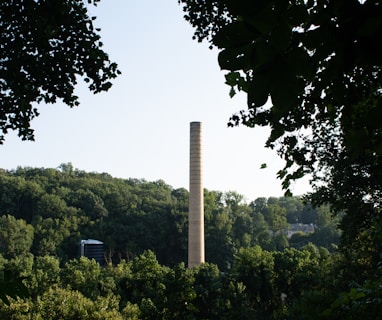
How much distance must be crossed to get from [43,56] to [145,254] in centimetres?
2334

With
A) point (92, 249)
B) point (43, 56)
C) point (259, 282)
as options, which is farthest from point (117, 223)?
point (43, 56)

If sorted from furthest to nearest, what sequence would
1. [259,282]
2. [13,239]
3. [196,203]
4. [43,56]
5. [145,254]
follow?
[13,239] < [196,203] < [145,254] < [259,282] < [43,56]

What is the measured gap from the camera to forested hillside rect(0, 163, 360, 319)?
22.5 m

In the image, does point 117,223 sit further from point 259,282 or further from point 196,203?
point 259,282

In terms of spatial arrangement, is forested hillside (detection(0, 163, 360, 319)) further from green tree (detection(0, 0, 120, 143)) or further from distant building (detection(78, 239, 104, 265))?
green tree (detection(0, 0, 120, 143))

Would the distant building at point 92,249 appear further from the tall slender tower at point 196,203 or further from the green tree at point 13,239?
the tall slender tower at point 196,203

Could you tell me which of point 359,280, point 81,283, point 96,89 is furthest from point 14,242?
point 96,89

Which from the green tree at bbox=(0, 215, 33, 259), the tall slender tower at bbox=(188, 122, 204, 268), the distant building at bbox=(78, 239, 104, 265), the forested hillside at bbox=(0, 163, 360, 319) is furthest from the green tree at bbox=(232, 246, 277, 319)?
the green tree at bbox=(0, 215, 33, 259)

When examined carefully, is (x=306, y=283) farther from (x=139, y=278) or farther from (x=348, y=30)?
(x=348, y=30)

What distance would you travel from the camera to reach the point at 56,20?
7.14 m

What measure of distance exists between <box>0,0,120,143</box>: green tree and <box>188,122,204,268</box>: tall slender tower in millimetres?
30382

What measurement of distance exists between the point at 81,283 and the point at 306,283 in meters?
13.8

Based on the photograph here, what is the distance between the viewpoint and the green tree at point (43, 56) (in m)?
A: 7.02

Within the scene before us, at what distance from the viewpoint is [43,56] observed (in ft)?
23.7
